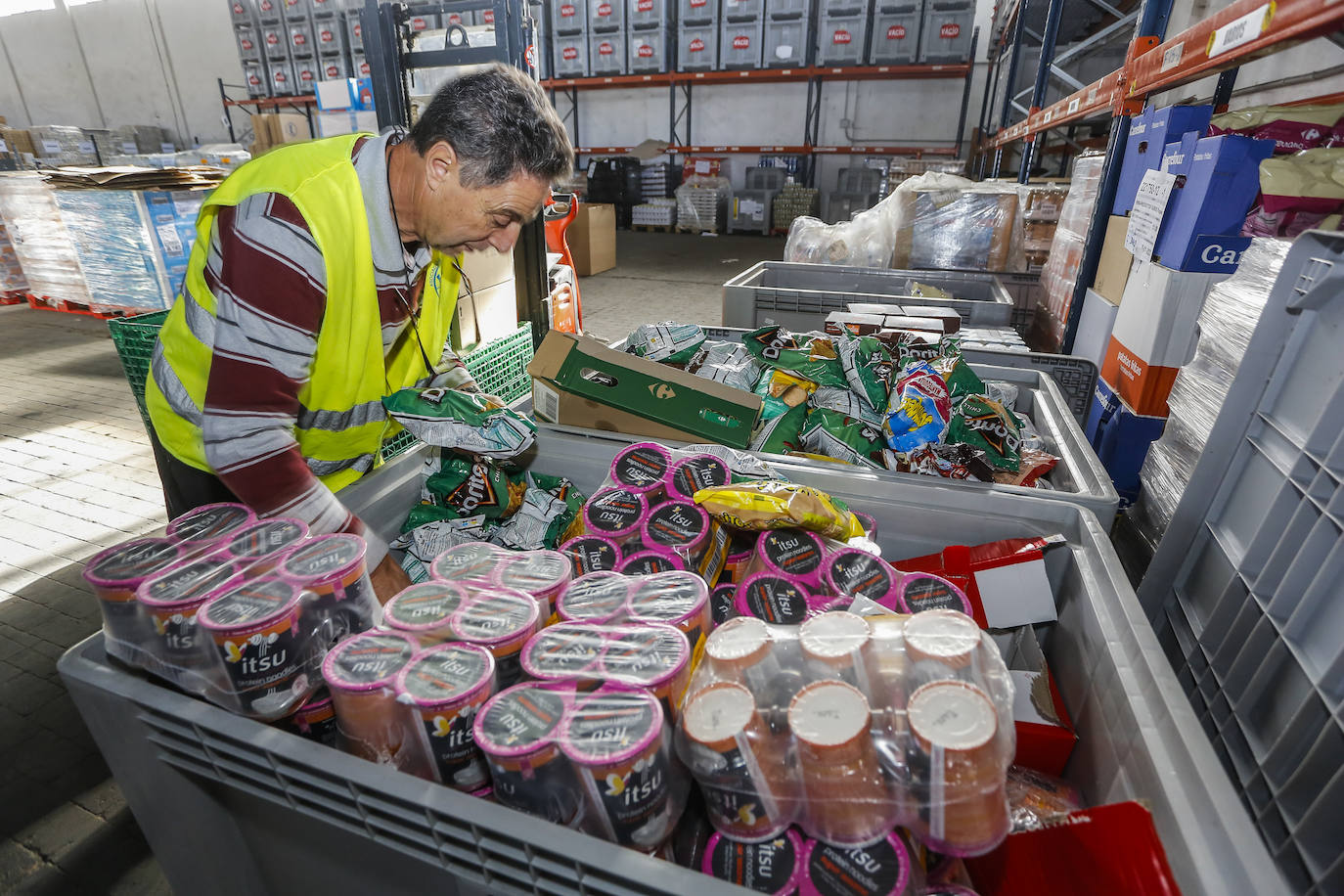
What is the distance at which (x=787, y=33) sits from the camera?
1056 cm

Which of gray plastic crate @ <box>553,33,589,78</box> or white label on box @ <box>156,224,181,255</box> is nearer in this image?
white label on box @ <box>156,224,181,255</box>

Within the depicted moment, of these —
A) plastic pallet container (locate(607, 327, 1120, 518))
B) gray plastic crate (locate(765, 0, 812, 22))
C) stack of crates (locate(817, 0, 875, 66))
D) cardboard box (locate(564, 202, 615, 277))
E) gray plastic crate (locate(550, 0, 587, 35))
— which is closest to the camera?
plastic pallet container (locate(607, 327, 1120, 518))

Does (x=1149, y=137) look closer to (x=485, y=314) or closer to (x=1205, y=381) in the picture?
(x=1205, y=381)

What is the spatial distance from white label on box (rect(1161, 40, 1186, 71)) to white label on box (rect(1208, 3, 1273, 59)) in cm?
25

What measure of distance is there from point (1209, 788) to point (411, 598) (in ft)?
3.43

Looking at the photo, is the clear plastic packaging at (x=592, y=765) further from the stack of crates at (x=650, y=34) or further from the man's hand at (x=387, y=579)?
the stack of crates at (x=650, y=34)

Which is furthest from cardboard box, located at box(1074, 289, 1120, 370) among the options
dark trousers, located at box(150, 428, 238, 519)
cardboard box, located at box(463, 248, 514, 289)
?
dark trousers, located at box(150, 428, 238, 519)

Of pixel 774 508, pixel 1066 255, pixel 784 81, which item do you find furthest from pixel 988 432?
pixel 784 81

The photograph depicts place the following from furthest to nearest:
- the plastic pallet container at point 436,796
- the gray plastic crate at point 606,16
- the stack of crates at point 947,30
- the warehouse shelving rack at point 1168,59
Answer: the gray plastic crate at point 606,16 → the stack of crates at point 947,30 → the warehouse shelving rack at point 1168,59 → the plastic pallet container at point 436,796

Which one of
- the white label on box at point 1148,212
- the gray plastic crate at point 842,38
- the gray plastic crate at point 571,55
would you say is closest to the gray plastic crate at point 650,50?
the gray plastic crate at point 571,55

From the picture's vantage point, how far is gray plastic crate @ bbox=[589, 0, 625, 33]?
11.0 meters

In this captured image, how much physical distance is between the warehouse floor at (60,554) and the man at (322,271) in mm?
1252

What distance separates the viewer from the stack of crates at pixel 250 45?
453 inches

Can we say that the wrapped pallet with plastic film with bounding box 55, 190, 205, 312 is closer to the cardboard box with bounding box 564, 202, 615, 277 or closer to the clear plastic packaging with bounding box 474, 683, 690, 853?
the cardboard box with bounding box 564, 202, 615, 277
